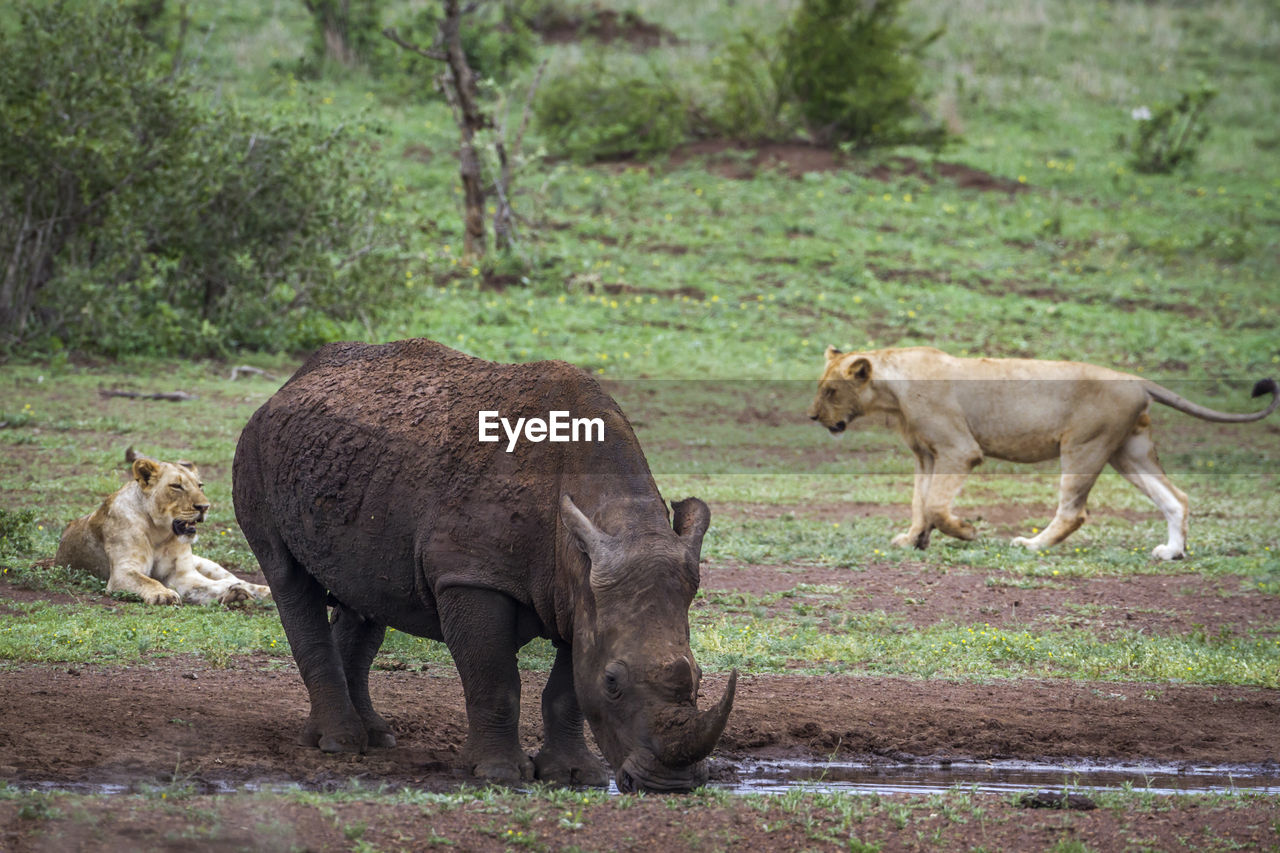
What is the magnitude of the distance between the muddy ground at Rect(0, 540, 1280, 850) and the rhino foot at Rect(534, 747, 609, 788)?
0.42 meters

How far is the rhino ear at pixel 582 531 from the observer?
602cm

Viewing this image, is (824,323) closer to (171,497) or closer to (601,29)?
(171,497)

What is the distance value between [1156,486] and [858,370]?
290cm

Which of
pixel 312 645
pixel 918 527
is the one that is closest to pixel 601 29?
pixel 918 527

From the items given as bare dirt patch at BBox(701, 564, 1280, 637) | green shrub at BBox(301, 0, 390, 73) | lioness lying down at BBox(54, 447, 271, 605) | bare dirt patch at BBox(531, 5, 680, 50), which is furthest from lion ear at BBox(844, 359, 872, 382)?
bare dirt patch at BBox(531, 5, 680, 50)

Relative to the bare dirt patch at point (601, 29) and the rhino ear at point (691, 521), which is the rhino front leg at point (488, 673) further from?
the bare dirt patch at point (601, 29)

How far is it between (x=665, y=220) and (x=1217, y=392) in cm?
1023

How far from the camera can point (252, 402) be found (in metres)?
17.8

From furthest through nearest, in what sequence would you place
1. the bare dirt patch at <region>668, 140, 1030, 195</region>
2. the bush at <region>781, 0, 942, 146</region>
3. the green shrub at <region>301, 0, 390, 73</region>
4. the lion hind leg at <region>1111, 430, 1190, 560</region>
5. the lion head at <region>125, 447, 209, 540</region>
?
the green shrub at <region>301, 0, 390, 73</region>, the bush at <region>781, 0, 942, 146</region>, the bare dirt patch at <region>668, 140, 1030, 195</region>, the lion hind leg at <region>1111, 430, 1190, 560</region>, the lion head at <region>125, 447, 209, 540</region>

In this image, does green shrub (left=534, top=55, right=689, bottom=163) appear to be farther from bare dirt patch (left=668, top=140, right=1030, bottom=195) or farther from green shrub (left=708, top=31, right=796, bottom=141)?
green shrub (left=708, top=31, right=796, bottom=141)

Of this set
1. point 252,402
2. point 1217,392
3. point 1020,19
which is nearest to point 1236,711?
point 252,402

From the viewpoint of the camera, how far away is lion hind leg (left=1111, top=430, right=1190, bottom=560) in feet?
43.6

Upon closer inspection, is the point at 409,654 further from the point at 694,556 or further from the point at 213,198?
the point at 213,198

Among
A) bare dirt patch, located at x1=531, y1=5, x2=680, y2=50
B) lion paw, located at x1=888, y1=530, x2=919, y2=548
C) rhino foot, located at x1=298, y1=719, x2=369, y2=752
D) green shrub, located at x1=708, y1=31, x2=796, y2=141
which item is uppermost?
bare dirt patch, located at x1=531, y1=5, x2=680, y2=50
